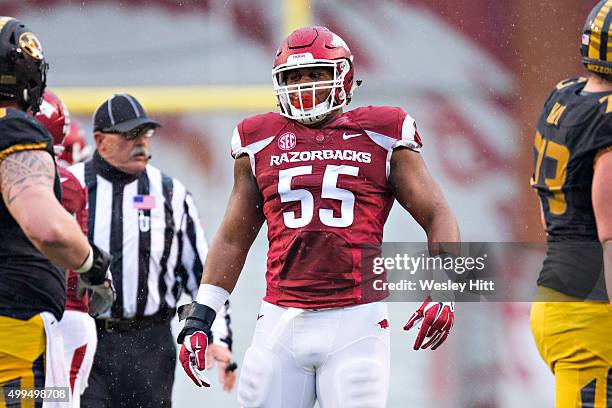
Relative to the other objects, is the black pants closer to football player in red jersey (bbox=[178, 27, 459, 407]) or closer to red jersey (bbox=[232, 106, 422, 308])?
football player in red jersey (bbox=[178, 27, 459, 407])

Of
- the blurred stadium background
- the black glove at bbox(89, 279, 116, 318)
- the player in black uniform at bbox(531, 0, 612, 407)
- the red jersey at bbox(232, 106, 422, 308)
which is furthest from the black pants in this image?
the blurred stadium background

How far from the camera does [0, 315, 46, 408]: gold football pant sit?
2.71 m

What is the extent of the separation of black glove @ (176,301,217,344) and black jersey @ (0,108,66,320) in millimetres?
414

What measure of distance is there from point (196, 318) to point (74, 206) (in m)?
0.96

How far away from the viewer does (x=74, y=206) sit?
3.94 meters

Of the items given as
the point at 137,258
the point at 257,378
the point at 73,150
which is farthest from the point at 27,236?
the point at 73,150

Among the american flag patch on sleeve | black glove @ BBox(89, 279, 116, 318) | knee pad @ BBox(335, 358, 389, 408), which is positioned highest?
the american flag patch on sleeve

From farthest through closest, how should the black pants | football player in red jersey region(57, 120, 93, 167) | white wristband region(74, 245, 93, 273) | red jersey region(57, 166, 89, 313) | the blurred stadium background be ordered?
the blurred stadium background
football player in red jersey region(57, 120, 93, 167)
the black pants
red jersey region(57, 166, 89, 313)
white wristband region(74, 245, 93, 273)

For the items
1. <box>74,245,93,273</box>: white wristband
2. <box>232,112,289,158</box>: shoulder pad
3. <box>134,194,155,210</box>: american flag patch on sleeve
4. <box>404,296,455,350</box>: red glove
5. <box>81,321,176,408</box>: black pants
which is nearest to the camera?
<box>74,245,93,273</box>: white wristband

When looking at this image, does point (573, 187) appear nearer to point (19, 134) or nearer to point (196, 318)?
point (196, 318)

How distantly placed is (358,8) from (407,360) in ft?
7.40

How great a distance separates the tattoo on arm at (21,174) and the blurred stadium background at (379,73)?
394 cm

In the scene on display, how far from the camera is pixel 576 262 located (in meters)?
3.10

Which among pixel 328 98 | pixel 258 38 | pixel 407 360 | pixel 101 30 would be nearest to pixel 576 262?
pixel 328 98
